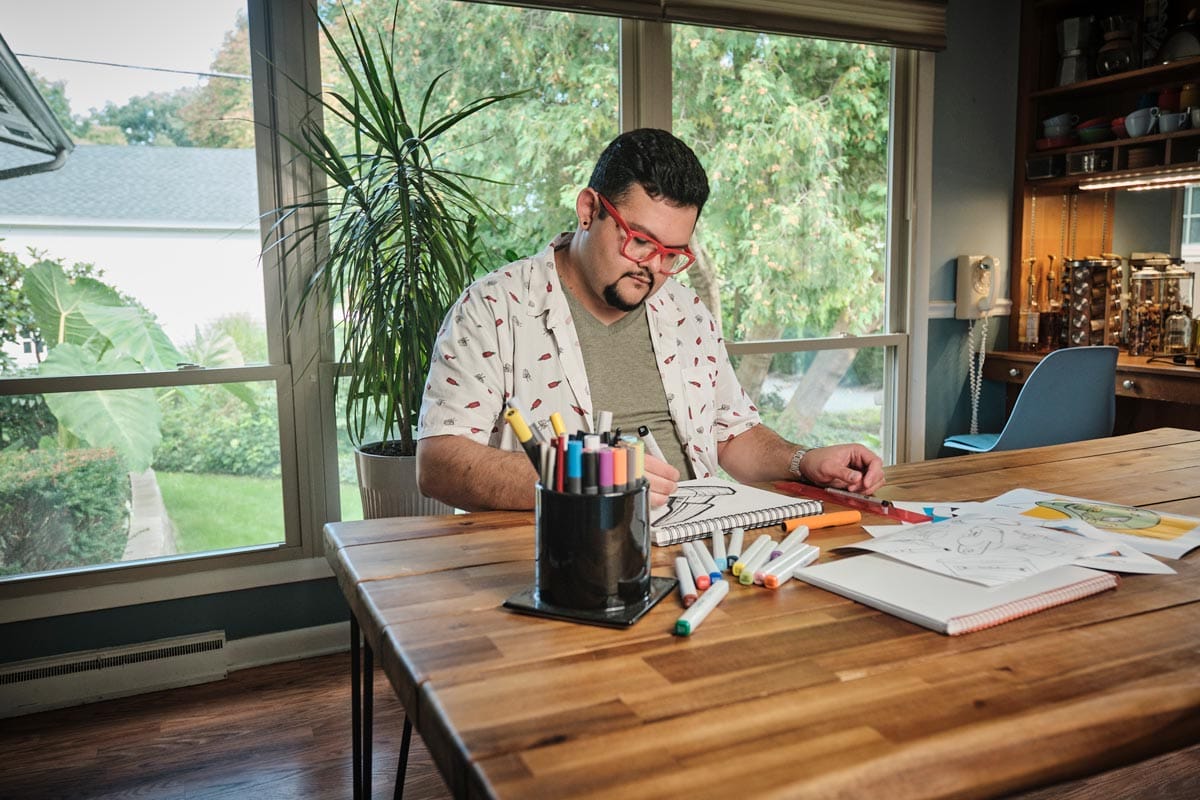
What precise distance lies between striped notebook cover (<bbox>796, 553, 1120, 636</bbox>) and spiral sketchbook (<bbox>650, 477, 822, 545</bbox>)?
20 centimetres

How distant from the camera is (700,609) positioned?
0.95 m

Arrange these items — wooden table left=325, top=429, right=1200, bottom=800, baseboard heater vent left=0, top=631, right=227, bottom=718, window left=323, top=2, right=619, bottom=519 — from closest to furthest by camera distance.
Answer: wooden table left=325, top=429, right=1200, bottom=800 < baseboard heater vent left=0, top=631, right=227, bottom=718 < window left=323, top=2, right=619, bottom=519

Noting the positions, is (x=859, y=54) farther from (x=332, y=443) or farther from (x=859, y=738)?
(x=859, y=738)

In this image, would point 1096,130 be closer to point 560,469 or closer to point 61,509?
point 560,469

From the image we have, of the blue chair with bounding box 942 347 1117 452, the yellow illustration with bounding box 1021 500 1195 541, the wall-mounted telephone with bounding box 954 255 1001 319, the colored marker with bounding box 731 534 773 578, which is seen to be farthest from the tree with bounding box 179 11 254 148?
the wall-mounted telephone with bounding box 954 255 1001 319

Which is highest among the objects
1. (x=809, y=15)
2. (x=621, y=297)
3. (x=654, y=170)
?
(x=809, y=15)

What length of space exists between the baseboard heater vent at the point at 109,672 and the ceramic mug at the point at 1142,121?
3.68m

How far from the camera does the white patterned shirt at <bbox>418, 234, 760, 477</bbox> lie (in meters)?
1.66

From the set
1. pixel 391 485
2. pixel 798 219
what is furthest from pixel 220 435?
pixel 798 219

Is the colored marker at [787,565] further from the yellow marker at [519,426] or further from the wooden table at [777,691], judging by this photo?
the yellow marker at [519,426]

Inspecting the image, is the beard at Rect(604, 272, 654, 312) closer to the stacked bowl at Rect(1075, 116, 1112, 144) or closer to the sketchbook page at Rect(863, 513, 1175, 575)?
the sketchbook page at Rect(863, 513, 1175, 575)

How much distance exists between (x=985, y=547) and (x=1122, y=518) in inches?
14.5

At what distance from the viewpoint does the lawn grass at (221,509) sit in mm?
2643

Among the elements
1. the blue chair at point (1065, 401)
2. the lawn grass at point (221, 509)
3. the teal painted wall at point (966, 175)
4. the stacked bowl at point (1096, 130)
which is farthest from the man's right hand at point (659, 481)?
the stacked bowl at point (1096, 130)
